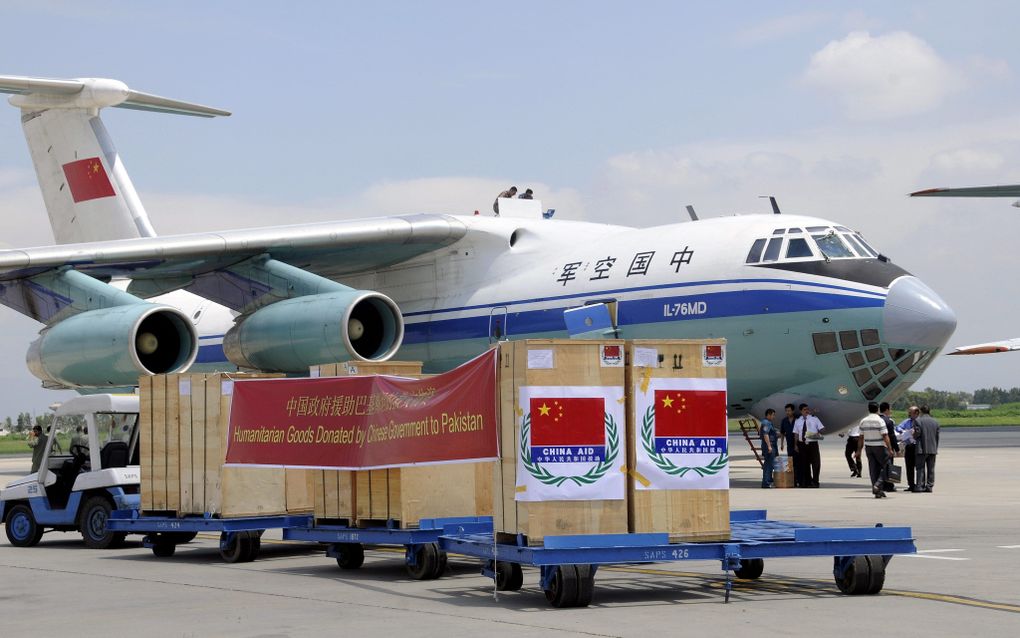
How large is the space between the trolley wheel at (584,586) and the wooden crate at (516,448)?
0.43 metres

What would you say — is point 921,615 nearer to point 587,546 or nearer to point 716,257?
point 587,546

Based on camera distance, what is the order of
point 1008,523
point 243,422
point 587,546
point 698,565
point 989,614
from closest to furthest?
point 989,614, point 587,546, point 698,565, point 243,422, point 1008,523

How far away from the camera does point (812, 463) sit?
62.0 ft

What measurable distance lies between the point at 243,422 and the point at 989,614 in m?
6.79

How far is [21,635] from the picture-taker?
25.7ft

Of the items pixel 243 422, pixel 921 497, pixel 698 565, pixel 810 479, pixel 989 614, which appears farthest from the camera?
pixel 810 479

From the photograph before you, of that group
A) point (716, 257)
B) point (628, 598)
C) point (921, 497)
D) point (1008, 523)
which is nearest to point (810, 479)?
point (921, 497)

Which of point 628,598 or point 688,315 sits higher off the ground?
point 688,315

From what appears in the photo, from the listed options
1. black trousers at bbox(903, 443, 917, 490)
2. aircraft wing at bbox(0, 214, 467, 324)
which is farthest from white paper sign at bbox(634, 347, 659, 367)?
aircraft wing at bbox(0, 214, 467, 324)

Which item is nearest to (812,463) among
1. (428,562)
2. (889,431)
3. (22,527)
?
(889,431)

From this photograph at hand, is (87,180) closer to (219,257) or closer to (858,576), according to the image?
(219,257)

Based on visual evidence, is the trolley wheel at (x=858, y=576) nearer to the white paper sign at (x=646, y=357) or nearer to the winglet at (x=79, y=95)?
the white paper sign at (x=646, y=357)

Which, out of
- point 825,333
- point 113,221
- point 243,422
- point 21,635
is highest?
point 113,221

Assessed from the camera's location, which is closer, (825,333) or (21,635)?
(21,635)
